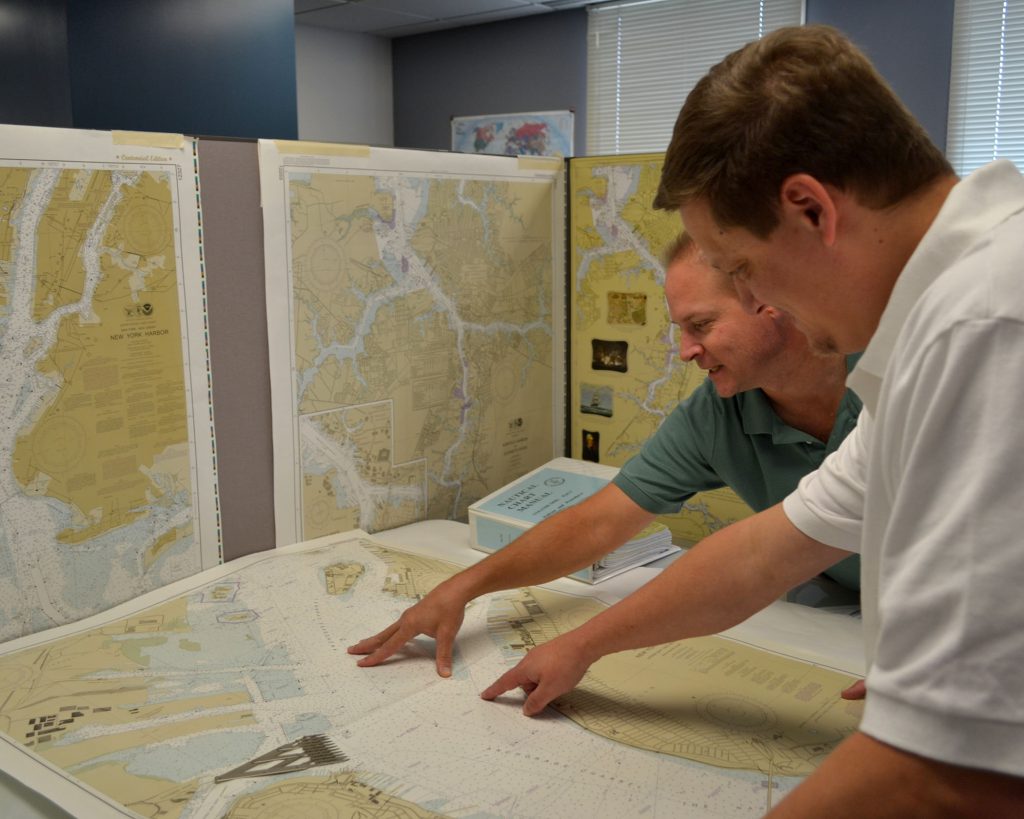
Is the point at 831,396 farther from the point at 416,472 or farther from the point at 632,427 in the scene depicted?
the point at 416,472

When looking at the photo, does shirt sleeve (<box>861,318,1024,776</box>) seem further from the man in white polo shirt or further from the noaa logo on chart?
the noaa logo on chart

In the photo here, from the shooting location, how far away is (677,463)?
4.02 ft

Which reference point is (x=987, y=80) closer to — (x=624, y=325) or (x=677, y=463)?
(x=624, y=325)

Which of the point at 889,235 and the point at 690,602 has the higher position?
the point at 889,235

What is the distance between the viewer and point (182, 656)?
3.40 ft

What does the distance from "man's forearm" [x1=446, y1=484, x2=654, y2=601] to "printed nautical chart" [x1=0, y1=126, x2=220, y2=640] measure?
394 millimetres

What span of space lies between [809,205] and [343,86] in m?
6.16

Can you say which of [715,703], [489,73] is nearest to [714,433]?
[715,703]

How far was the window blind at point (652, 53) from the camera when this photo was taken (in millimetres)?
4980

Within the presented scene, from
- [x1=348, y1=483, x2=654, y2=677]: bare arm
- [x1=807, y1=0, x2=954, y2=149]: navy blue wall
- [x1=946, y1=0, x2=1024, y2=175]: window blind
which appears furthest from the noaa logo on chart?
[x1=807, y1=0, x2=954, y2=149]: navy blue wall

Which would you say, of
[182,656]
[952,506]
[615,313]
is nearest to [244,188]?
[182,656]

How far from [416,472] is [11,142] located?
0.75 metres

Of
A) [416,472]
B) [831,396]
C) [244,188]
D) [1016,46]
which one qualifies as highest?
[1016,46]

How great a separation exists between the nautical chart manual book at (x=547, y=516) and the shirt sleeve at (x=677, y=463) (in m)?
0.08
